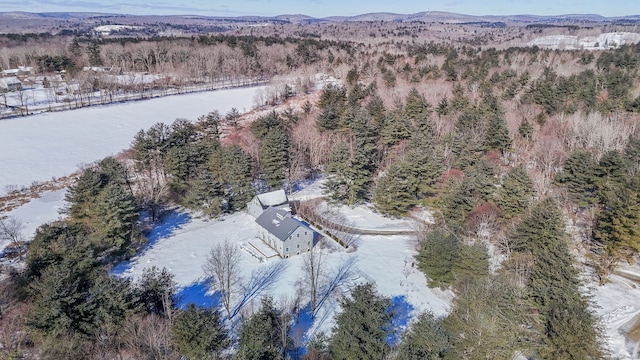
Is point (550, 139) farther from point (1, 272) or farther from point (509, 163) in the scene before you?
point (1, 272)

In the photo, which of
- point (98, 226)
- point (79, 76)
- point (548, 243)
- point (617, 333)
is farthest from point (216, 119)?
point (79, 76)

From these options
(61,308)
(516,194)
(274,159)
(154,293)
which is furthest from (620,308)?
(61,308)

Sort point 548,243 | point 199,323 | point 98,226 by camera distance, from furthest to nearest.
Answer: point 98,226 → point 548,243 → point 199,323

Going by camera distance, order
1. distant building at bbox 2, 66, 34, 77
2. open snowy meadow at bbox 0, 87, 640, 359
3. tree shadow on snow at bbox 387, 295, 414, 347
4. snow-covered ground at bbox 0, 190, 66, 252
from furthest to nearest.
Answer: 1. distant building at bbox 2, 66, 34, 77
2. snow-covered ground at bbox 0, 190, 66, 252
3. open snowy meadow at bbox 0, 87, 640, 359
4. tree shadow on snow at bbox 387, 295, 414, 347

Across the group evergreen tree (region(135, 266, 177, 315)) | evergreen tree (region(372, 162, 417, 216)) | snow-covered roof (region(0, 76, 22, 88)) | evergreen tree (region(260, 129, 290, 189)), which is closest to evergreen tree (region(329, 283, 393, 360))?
evergreen tree (region(135, 266, 177, 315))

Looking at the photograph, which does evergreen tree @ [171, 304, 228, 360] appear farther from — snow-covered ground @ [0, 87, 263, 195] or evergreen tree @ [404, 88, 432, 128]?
snow-covered ground @ [0, 87, 263, 195]

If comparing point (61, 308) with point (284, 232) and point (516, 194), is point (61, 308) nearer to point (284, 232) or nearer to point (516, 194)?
point (284, 232)
